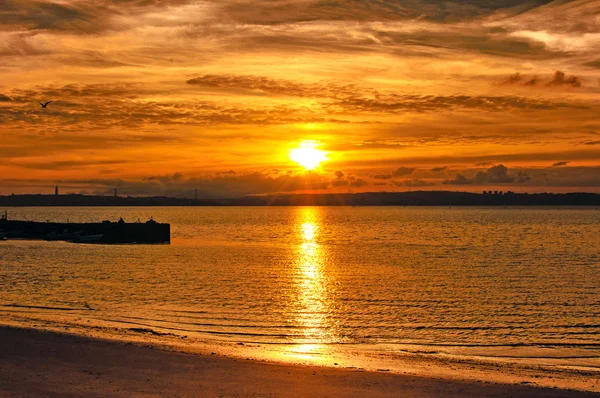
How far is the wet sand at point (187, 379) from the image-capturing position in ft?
51.5

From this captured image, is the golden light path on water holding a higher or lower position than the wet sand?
lower

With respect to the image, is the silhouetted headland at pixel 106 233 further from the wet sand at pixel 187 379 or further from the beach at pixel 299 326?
the wet sand at pixel 187 379

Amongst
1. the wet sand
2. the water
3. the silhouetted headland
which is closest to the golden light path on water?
the water

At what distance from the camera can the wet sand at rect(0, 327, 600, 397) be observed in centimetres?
1569

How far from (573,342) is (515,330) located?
340cm

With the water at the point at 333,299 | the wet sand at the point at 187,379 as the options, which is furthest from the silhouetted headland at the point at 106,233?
the wet sand at the point at 187,379

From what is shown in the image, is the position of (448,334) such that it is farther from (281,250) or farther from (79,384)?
(281,250)

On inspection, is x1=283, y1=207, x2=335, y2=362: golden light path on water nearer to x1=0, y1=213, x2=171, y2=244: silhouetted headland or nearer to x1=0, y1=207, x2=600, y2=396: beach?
x1=0, y1=207, x2=600, y2=396: beach

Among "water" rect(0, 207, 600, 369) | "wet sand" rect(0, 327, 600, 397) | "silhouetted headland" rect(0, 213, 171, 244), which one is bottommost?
"silhouetted headland" rect(0, 213, 171, 244)

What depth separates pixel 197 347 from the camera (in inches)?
908

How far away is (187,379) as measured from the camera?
17.0 m

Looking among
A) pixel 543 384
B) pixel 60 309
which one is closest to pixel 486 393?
pixel 543 384

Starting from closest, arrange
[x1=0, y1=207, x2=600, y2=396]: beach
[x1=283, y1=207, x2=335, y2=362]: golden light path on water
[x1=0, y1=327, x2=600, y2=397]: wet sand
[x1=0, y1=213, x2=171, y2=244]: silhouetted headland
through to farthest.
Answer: [x1=0, y1=327, x2=600, y2=397]: wet sand, [x1=0, y1=207, x2=600, y2=396]: beach, [x1=283, y1=207, x2=335, y2=362]: golden light path on water, [x1=0, y1=213, x2=171, y2=244]: silhouetted headland

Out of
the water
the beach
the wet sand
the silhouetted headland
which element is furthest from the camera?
the silhouetted headland
